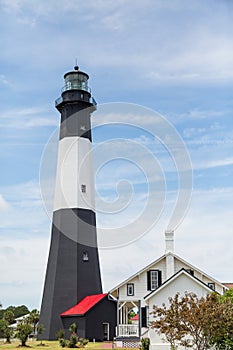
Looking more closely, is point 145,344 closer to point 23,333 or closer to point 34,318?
point 23,333

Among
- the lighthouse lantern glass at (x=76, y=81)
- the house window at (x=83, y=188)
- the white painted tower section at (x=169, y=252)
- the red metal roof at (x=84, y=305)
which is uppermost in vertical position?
the lighthouse lantern glass at (x=76, y=81)

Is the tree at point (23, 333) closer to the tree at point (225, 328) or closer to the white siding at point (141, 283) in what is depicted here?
the white siding at point (141, 283)

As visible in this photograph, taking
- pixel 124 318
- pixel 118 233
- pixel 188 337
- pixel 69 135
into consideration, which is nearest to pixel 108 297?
pixel 124 318

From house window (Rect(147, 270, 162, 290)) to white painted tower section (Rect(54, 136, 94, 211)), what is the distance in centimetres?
Answer: 926

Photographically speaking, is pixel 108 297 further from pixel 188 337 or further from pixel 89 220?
pixel 188 337

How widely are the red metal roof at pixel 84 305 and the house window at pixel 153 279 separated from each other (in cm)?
452

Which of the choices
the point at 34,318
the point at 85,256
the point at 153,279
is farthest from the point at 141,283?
the point at 34,318

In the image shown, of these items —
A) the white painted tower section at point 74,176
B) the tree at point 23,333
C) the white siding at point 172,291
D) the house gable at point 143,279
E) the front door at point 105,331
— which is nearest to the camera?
the white siding at point 172,291

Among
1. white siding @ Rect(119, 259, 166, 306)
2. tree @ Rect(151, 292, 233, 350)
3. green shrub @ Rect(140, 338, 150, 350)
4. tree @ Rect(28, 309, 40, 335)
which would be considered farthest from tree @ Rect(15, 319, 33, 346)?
tree @ Rect(151, 292, 233, 350)

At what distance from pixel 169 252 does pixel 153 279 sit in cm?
208

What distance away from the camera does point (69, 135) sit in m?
40.5

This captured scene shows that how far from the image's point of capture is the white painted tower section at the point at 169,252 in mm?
31142

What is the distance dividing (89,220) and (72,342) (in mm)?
10927

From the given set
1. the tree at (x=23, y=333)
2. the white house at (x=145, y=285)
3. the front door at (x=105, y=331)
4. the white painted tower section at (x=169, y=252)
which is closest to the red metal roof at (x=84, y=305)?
the front door at (x=105, y=331)
